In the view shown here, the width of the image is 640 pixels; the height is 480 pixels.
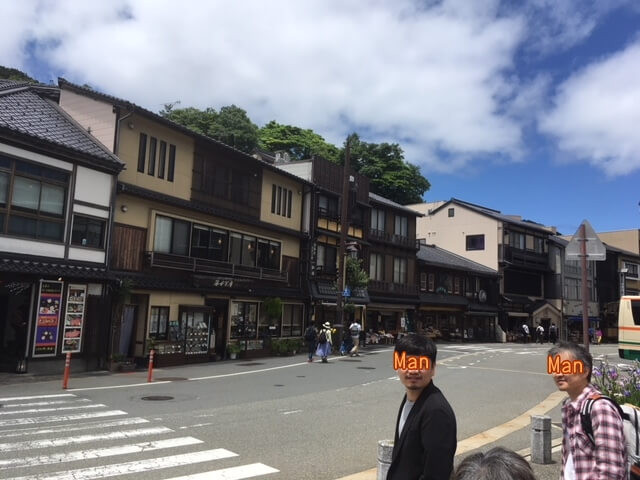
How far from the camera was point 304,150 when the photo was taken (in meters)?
57.1

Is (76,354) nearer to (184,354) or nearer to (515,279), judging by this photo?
(184,354)

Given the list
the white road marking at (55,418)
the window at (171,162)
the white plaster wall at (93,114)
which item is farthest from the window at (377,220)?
the white road marking at (55,418)

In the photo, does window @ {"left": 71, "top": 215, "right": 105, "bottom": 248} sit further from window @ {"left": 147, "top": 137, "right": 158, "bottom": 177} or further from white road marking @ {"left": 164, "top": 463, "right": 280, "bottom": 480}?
Answer: white road marking @ {"left": 164, "top": 463, "right": 280, "bottom": 480}

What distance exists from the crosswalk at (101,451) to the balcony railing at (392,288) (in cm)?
2795

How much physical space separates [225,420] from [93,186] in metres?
12.2

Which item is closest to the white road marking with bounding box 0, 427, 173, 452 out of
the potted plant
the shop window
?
the potted plant

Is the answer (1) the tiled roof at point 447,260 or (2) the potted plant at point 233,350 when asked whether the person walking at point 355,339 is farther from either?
(1) the tiled roof at point 447,260

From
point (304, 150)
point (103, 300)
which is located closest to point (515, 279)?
point (304, 150)

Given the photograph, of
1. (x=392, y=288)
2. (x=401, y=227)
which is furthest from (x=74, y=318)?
(x=401, y=227)

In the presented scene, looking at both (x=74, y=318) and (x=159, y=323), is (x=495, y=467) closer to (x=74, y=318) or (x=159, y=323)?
(x=74, y=318)

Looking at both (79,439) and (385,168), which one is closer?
(79,439)

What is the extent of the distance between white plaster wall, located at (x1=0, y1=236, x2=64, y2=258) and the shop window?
9.72 meters

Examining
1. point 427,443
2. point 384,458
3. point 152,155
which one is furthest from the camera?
point 152,155

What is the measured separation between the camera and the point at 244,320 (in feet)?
86.3
